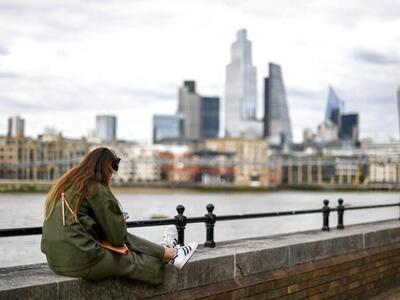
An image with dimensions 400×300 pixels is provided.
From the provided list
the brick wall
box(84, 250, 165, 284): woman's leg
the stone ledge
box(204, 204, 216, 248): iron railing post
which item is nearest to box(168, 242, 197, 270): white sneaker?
box(84, 250, 165, 284): woman's leg

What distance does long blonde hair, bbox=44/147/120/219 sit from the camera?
197 inches

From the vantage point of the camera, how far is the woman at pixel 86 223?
4898 mm

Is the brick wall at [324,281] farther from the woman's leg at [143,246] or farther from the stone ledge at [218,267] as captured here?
the woman's leg at [143,246]

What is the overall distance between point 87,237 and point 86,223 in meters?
Result: 0.12

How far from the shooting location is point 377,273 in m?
10.1

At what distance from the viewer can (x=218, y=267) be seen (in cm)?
666

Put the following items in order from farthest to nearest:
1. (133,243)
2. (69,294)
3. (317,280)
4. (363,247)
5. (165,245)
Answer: (363,247) → (317,280) → (165,245) → (133,243) → (69,294)

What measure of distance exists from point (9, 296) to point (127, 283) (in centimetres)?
112

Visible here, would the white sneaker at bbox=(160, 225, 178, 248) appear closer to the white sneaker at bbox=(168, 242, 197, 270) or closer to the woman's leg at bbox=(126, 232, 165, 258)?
the white sneaker at bbox=(168, 242, 197, 270)

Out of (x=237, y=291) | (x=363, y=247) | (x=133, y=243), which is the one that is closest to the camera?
(x=133, y=243)

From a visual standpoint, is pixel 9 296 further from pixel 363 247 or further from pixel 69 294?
pixel 363 247

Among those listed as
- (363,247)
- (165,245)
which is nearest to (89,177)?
(165,245)

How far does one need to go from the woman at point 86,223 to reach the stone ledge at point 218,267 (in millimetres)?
175

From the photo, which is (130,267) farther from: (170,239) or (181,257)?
(170,239)
